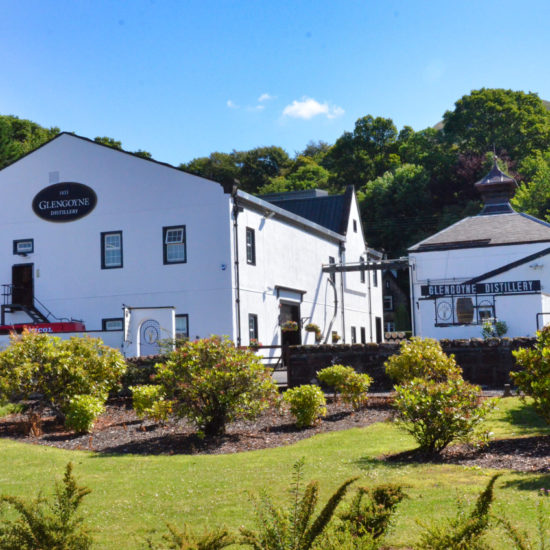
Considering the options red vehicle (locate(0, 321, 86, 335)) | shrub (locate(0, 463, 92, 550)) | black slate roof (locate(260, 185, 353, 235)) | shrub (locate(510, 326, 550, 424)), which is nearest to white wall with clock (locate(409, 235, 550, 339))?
black slate roof (locate(260, 185, 353, 235))

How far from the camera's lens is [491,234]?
38.8 m

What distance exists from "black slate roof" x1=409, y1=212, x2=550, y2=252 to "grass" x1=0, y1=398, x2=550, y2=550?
2479 cm

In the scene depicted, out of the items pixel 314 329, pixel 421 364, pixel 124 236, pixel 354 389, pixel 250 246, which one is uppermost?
pixel 124 236

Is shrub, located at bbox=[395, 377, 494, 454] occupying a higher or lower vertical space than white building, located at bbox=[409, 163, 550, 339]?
lower

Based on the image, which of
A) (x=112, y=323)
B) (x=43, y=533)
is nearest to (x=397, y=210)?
(x=112, y=323)

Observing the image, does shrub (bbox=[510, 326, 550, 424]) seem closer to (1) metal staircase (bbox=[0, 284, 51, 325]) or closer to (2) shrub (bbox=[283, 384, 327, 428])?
(2) shrub (bbox=[283, 384, 327, 428])

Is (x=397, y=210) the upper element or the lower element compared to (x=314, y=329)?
upper

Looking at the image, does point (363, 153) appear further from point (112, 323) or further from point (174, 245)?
point (112, 323)

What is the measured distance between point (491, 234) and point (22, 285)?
23.2 m

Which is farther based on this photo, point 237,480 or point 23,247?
point 23,247

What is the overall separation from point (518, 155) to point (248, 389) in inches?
2560

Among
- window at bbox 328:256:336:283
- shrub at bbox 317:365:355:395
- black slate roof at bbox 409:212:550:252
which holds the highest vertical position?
black slate roof at bbox 409:212:550:252

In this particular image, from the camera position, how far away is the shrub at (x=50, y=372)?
54.3 ft

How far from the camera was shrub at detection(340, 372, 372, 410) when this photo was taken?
53.1ft
